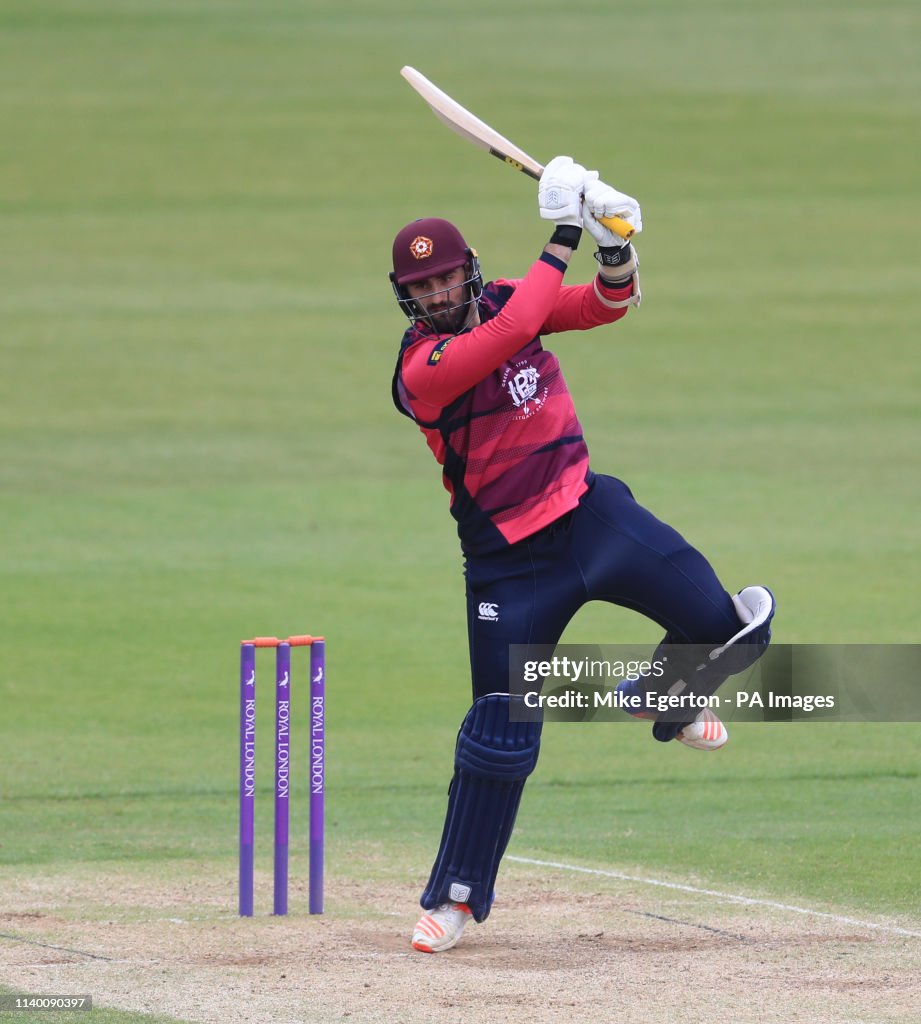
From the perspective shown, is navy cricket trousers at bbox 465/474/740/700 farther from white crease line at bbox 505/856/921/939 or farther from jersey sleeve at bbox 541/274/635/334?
white crease line at bbox 505/856/921/939

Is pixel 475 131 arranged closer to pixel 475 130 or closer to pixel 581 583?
pixel 475 130

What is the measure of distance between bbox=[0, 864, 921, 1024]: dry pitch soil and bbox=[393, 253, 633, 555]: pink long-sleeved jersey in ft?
4.03

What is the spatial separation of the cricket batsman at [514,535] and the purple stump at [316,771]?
1.40ft

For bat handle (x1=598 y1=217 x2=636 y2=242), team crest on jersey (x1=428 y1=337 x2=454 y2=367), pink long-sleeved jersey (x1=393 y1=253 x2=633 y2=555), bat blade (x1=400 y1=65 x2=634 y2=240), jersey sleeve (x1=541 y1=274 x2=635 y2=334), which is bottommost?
pink long-sleeved jersey (x1=393 y1=253 x2=633 y2=555)

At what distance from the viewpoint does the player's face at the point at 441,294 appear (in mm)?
5602

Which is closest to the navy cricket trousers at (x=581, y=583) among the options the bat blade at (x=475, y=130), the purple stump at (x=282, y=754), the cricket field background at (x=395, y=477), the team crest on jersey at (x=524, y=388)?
the team crest on jersey at (x=524, y=388)

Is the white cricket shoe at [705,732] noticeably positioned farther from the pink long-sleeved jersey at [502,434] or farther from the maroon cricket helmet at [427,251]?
the maroon cricket helmet at [427,251]

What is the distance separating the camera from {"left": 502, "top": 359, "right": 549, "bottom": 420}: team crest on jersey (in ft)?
18.5

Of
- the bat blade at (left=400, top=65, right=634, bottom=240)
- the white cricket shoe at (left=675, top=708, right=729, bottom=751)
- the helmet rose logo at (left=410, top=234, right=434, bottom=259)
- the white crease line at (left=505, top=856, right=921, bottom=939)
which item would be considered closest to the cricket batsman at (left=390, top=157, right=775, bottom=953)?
the helmet rose logo at (left=410, top=234, right=434, bottom=259)

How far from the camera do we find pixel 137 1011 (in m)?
4.91

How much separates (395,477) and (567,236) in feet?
29.9

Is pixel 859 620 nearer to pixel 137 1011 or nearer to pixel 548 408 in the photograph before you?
pixel 548 408

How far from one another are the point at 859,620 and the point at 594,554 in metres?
5.37

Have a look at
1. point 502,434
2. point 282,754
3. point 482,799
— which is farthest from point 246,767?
point 502,434
